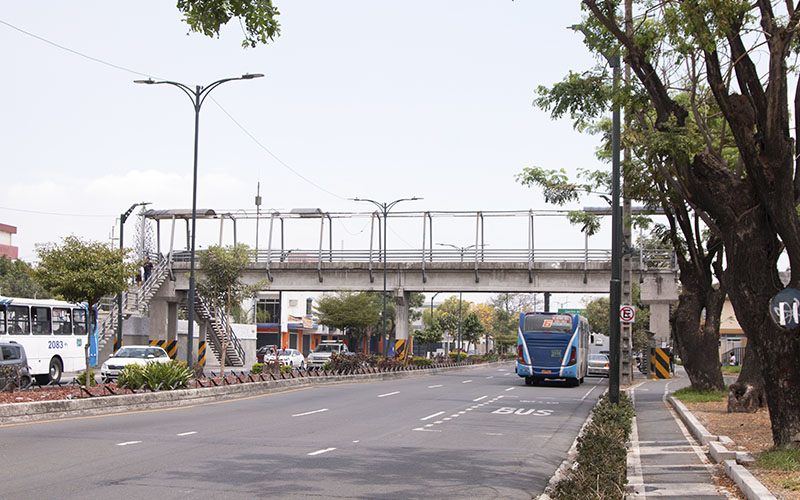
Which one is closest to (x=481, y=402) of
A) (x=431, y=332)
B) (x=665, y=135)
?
(x=665, y=135)

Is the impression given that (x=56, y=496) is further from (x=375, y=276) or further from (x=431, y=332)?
(x=431, y=332)

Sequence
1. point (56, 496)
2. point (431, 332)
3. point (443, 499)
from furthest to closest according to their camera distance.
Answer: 1. point (431, 332)
2. point (443, 499)
3. point (56, 496)

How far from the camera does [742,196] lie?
12.6m

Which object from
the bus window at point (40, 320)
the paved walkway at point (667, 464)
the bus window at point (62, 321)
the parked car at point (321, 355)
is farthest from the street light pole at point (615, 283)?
the parked car at point (321, 355)

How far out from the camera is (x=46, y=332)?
94.9 ft

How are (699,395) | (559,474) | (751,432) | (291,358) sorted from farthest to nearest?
(291,358) < (699,395) < (751,432) < (559,474)

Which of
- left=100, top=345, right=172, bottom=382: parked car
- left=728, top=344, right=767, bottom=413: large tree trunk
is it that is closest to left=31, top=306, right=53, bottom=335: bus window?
left=100, top=345, right=172, bottom=382: parked car

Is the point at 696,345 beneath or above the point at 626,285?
beneath

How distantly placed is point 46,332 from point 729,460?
78.7 feet

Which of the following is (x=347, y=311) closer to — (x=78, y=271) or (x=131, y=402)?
(x=78, y=271)

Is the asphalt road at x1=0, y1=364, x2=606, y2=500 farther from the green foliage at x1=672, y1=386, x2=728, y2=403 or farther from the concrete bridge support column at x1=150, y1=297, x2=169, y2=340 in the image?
the concrete bridge support column at x1=150, y1=297, x2=169, y2=340

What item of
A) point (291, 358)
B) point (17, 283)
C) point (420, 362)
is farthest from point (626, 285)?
point (17, 283)

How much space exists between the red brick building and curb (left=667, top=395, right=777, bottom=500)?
327 feet

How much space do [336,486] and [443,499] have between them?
1369mm
